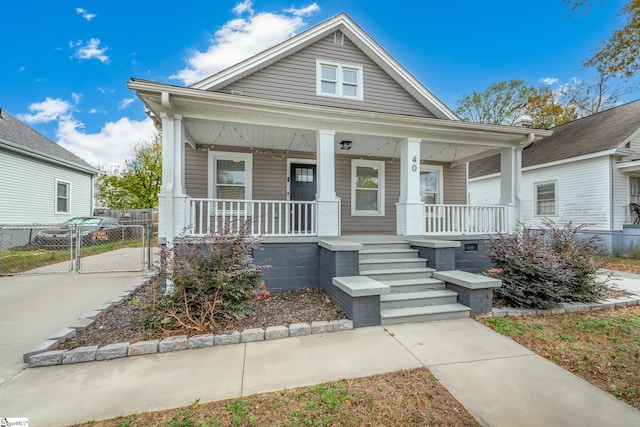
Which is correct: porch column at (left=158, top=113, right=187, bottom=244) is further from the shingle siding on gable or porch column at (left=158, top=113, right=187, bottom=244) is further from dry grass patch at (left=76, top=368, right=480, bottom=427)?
dry grass patch at (left=76, top=368, right=480, bottom=427)

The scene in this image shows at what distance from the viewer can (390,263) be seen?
494 cm

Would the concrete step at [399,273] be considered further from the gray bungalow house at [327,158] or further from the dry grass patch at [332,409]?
the dry grass patch at [332,409]

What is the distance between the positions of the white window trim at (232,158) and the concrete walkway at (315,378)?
4760 millimetres

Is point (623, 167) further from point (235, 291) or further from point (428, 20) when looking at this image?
point (235, 291)

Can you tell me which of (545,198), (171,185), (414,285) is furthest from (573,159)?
(171,185)

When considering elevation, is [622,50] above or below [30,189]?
above

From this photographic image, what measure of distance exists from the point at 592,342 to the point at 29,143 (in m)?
17.5

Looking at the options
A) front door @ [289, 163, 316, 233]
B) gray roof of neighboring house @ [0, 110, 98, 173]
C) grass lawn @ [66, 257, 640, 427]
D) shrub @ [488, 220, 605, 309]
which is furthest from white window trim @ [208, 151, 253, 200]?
gray roof of neighboring house @ [0, 110, 98, 173]

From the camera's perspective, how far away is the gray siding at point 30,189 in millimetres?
9383

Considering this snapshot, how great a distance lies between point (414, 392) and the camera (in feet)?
7.47

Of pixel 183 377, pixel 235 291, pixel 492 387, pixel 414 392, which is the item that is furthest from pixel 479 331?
pixel 183 377

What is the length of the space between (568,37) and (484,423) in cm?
1708

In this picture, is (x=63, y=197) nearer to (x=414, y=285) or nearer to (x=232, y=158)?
(x=232, y=158)

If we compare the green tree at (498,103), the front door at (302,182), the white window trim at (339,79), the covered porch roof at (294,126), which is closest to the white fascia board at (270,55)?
the white window trim at (339,79)
